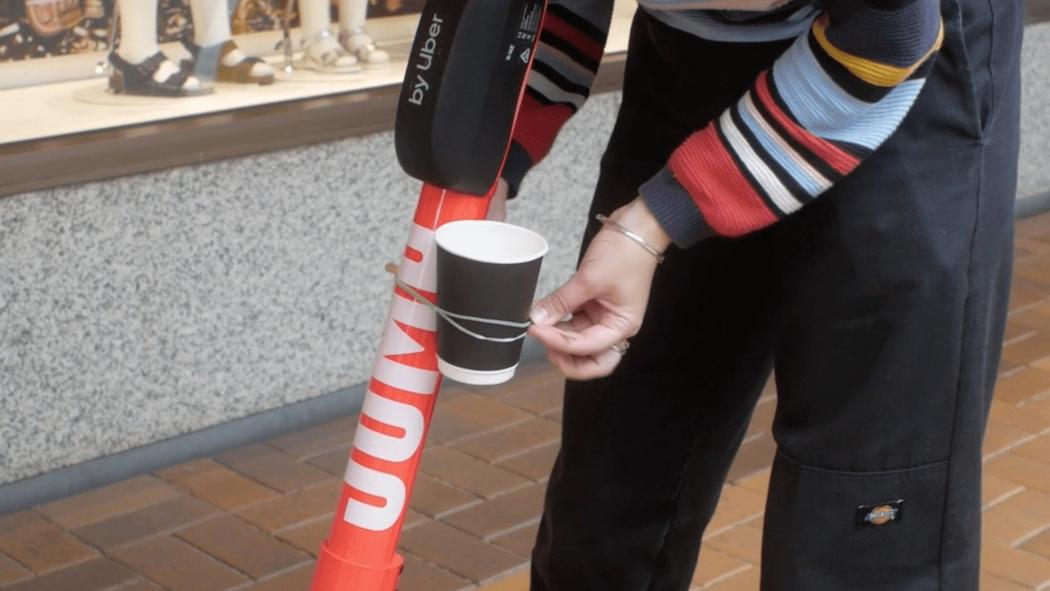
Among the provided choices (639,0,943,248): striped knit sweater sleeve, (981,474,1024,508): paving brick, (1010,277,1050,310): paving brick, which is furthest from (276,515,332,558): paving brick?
(1010,277,1050,310): paving brick

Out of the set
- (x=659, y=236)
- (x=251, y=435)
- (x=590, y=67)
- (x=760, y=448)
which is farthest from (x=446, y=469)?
(x=659, y=236)

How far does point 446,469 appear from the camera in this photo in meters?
3.33

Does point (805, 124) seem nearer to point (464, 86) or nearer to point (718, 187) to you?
point (718, 187)

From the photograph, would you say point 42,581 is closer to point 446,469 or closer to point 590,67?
point 446,469

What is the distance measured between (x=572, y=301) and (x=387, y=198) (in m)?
2.16

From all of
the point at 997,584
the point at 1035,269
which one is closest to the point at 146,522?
the point at 997,584

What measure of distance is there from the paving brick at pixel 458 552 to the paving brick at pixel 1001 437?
49.6 inches

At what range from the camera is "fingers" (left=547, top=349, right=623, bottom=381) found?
1.41 metres

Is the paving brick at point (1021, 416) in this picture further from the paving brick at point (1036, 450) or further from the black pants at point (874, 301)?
the black pants at point (874, 301)

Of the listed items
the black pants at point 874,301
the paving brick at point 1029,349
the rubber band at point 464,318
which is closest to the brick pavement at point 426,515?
the paving brick at point 1029,349

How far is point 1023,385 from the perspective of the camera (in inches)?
152

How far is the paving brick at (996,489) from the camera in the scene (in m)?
3.21

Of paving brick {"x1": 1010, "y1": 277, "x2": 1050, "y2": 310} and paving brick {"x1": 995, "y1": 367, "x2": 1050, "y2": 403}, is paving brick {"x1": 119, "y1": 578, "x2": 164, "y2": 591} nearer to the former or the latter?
paving brick {"x1": 995, "y1": 367, "x2": 1050, "y2": 403}

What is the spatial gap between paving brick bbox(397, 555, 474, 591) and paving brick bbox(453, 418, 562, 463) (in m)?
0.54
